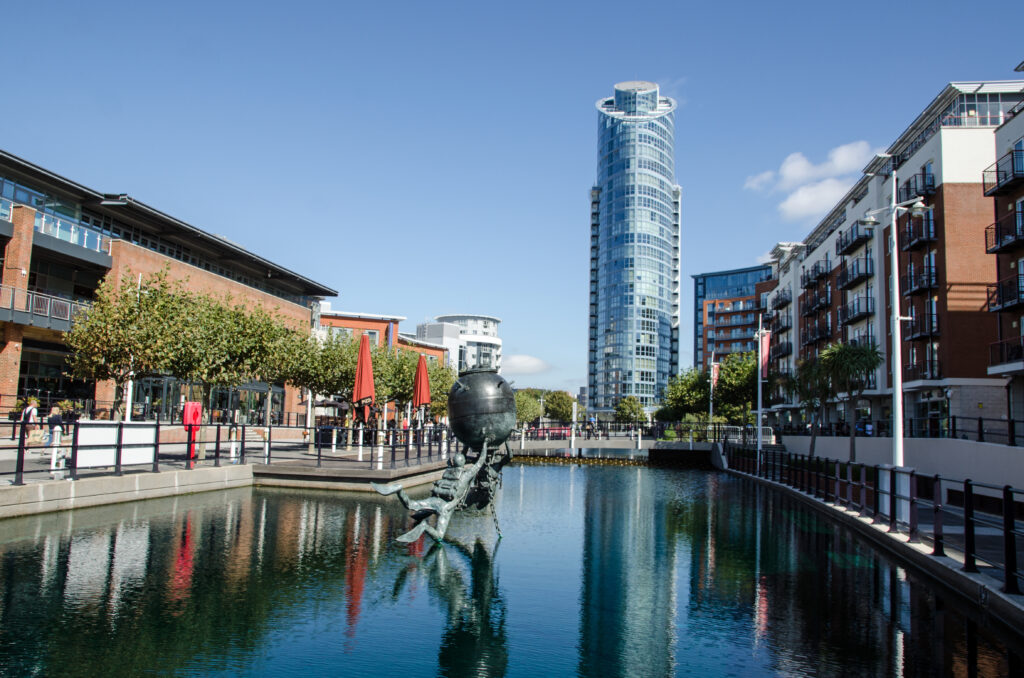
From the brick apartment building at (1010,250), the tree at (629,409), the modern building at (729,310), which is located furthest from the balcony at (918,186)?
the tree at (629,409)

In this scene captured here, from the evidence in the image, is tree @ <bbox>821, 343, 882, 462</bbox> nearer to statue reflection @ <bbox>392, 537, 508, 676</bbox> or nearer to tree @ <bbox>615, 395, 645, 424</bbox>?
statue reflection @ <bbox>392, 537, 508, 676</bbox>

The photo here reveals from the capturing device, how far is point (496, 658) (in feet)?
24.4

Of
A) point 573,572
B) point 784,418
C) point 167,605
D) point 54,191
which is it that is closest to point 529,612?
point 573,572

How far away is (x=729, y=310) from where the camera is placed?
129000mm

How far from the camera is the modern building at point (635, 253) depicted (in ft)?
474

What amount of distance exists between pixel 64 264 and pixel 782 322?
58.5 m

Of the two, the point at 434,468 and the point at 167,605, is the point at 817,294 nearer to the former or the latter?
the point at 434,468

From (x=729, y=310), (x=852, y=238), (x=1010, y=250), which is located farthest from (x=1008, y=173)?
(x=729, y=310)

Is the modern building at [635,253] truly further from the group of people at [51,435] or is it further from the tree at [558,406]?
the group of people at [51,435]

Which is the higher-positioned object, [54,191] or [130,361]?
[54,191]

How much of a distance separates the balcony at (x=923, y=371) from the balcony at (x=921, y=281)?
3.72 metres

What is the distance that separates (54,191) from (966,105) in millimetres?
48785

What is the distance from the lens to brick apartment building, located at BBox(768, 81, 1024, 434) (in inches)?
1318

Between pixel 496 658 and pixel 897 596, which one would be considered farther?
pixel 897 596
